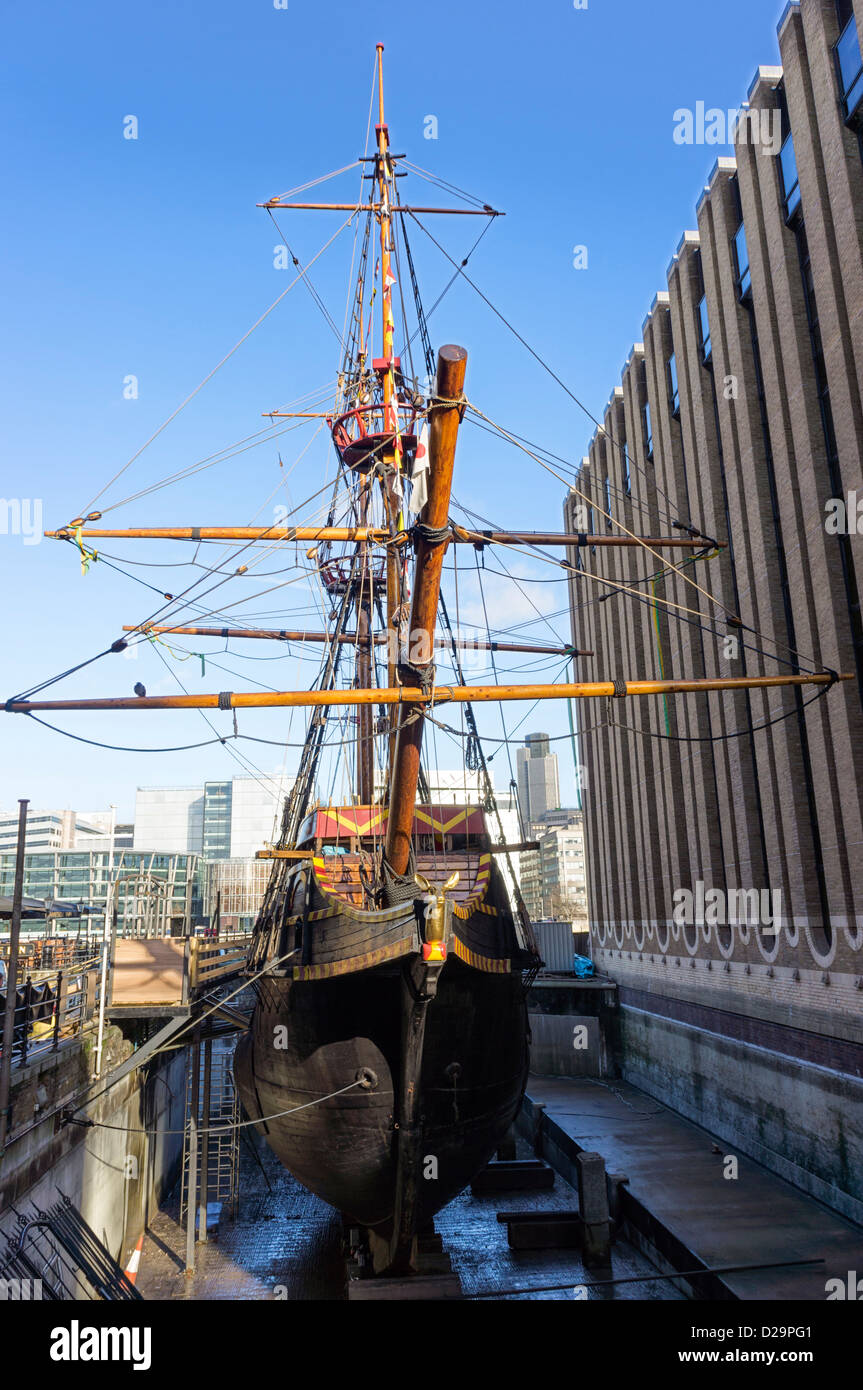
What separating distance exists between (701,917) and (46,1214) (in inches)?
662

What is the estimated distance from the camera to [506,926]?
14.7 m

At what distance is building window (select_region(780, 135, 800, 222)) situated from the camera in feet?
60.6

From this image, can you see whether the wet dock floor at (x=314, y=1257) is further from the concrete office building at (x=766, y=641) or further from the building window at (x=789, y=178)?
the building window at (x=789, y=178)

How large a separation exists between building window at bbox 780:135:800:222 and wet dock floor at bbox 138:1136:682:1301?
65.5ft

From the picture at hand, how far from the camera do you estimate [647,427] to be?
28.4 meters

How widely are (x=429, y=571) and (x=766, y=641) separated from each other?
1243cm

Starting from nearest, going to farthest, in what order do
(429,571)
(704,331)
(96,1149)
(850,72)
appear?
1. (429,571)
2. (96,1149)
3. (850,72)
4. (704,331)

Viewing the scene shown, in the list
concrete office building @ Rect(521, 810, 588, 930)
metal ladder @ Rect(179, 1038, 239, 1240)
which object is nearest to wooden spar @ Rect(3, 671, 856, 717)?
metal ladder @ Rect(179, 1038, 239, 1240)

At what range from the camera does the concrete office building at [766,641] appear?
15.9 metres

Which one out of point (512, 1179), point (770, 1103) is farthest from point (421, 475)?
point (512, 1179)

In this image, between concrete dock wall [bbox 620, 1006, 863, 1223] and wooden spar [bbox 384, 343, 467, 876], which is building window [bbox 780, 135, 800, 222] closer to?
wooden spar [bbox 384, 343, 467, 876]

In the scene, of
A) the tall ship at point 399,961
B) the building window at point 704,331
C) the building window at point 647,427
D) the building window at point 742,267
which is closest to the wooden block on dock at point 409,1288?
the tall ship at point 399,961

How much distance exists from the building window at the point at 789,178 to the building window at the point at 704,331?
4.19 m

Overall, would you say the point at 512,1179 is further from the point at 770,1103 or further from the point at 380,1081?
the point at 380,1081
